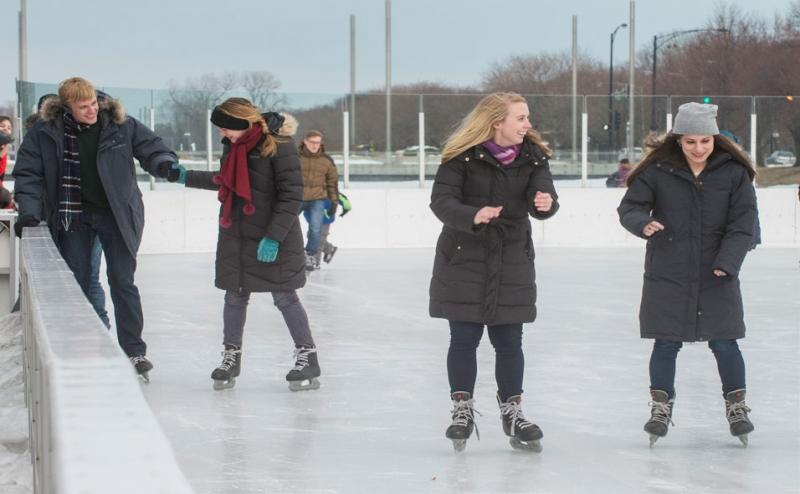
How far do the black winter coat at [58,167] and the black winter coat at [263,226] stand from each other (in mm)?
327

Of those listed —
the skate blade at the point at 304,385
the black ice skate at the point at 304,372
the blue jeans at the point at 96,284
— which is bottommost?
the skate blade at the point at 304,385

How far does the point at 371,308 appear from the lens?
1021 cm

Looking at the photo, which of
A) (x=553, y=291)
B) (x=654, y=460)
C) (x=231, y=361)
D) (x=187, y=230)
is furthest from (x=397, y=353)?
(x=187, y=230)

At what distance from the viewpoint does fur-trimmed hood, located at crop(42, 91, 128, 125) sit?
589 cm

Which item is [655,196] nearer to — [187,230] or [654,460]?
[654,460]

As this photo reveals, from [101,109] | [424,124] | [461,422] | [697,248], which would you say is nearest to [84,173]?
[101,109]

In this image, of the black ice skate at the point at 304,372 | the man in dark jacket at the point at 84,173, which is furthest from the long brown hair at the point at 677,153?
the man in dark jacket at the point at 84,173

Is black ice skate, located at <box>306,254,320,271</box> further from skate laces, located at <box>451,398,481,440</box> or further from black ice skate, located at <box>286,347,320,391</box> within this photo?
skate laces, located at <box>451,398,481,440</box>

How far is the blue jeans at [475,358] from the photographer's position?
4.95 meters

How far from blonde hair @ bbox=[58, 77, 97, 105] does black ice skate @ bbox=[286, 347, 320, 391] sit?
1.44 meters

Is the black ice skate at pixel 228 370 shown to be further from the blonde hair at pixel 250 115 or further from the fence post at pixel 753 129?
the fence post at pixel 753 129

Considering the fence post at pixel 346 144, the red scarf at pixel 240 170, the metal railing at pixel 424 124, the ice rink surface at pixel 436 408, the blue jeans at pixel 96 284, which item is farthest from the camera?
the fence post at pixel 346 144

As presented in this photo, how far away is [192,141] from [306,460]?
1396cm

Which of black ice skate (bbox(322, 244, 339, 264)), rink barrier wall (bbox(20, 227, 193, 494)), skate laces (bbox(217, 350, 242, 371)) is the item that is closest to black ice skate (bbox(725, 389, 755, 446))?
skate laces (bbox(217, 350, 242, 371))
